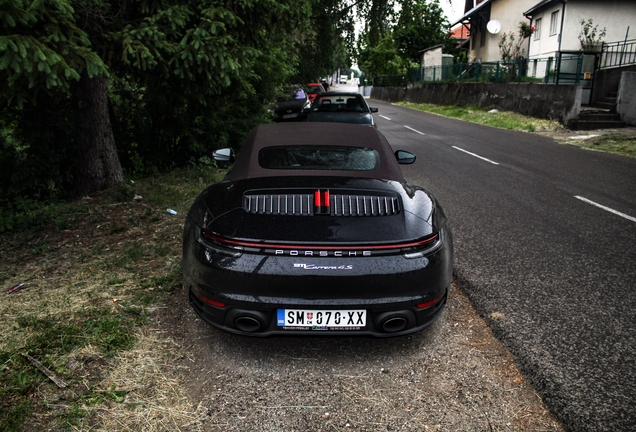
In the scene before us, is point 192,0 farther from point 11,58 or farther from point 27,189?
point 27,189

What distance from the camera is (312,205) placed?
2.91 m

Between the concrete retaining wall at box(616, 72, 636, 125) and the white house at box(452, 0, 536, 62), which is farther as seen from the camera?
the white house at box(452, 0, 536, 62)

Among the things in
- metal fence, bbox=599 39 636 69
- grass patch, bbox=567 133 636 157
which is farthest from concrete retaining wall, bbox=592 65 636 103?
grass patch, bbox=567 133 636 157

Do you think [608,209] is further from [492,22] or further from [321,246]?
[492,22]

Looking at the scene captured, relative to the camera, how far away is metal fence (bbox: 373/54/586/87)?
1931cm

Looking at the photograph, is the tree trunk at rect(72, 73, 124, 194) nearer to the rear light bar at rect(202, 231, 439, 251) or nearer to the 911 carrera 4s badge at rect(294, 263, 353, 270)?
the rear light bar at rect(202, 231, 439, 251)

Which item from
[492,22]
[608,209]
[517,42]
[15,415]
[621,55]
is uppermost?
[492,22]

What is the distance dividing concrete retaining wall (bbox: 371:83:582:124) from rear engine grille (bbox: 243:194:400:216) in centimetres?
1743

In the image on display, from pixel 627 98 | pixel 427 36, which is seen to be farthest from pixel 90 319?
pixel 427 36

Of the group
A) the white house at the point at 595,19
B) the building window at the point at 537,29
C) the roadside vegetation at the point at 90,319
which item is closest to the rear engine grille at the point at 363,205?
the roadside vegetation at the point at 90,319

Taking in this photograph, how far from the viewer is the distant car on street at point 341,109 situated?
11.4m

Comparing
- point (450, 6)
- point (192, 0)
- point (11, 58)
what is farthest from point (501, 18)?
point (11, 58)

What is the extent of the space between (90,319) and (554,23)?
1213 inches

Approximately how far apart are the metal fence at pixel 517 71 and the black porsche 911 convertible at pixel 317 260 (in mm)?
19099
